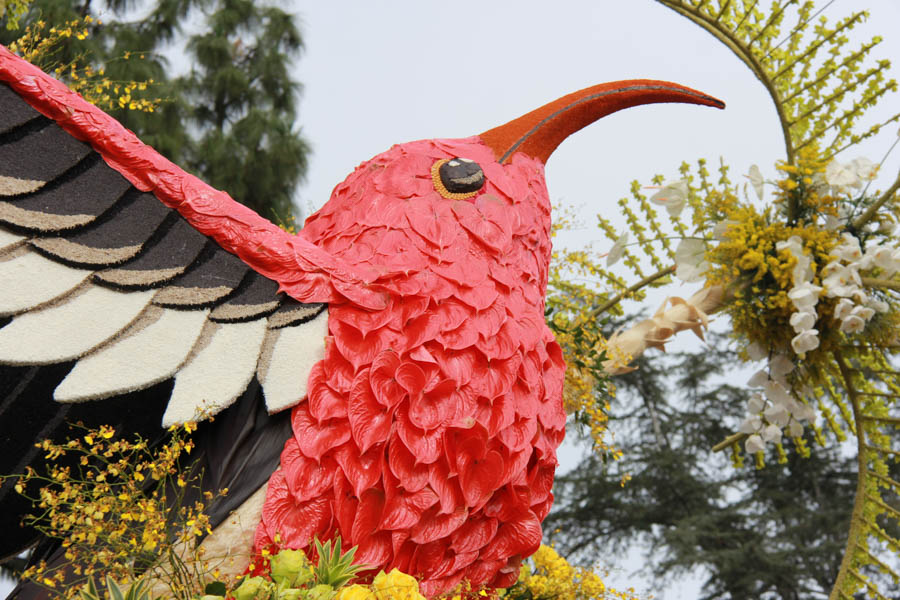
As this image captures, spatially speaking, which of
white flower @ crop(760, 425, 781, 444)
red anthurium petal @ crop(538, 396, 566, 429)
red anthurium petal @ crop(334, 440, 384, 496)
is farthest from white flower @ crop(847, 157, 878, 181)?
red anthurium petal @ crop(334, 440, 384, 496)

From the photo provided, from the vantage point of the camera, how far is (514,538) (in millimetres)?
1291

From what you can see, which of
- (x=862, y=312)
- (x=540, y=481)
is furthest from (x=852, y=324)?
(x=540, y=481)

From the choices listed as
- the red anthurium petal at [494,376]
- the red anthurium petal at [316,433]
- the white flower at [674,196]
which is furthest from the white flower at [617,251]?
the red anthurium petal at [316,433]

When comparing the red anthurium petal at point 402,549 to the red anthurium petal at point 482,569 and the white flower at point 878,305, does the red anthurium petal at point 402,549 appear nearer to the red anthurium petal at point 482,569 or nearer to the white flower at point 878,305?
the red anthurium petal at point 482,569

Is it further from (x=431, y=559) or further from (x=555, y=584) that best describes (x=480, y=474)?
(x=555, y=584)

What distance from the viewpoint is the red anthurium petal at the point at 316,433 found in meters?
1.18

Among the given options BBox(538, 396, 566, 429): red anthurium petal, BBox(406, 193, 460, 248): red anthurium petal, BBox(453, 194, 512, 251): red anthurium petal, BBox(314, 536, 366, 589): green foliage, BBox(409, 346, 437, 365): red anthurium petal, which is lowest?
BBox(314, 536, 366, 589): green foliage

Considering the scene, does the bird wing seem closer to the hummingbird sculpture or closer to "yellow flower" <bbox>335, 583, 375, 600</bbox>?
the hummingbird sculpture

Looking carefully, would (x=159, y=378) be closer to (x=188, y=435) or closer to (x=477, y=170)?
(x=188, y=435)

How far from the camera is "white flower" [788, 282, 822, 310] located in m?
1.96

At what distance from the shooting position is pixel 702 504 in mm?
6113

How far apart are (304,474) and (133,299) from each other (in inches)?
13.2

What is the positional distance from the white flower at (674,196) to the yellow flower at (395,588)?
1.43 meters

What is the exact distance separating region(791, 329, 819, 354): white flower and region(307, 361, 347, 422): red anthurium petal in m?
1.22
